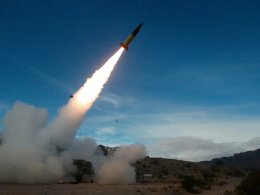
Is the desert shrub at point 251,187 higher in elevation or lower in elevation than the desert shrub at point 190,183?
lower

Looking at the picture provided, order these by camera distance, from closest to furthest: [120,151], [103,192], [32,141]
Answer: [103,192] → [32,141] → [120,151]

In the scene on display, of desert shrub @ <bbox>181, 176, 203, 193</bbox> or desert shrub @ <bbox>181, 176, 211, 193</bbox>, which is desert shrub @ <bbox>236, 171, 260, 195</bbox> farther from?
desert shrub @ <bbox>181, 176, 203, 193</bbox>

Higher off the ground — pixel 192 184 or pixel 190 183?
pixel 190 183

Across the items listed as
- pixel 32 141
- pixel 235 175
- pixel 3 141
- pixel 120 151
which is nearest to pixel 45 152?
pixel 32 141

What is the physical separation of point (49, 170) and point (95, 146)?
9074 millimetres

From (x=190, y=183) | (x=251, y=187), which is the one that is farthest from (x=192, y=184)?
(x=251, y=187)

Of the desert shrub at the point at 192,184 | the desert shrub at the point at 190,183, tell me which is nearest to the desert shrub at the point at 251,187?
the desert shrub at the point at 192,184

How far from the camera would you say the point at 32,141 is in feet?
153

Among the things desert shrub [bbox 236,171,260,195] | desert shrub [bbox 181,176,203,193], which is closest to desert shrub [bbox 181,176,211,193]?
desert shrub [bbox 181,176,203,193]

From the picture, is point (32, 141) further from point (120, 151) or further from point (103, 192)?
point (103, 192)

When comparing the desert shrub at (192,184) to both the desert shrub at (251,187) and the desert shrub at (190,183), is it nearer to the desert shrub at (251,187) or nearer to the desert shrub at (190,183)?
the desert shrub at (190,183)

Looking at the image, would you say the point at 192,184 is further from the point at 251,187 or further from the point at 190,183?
the point at 251,187

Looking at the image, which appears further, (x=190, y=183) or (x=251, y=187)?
(x=190, y=183)

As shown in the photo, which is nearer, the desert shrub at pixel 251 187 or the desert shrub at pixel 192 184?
the desert shrub at pixel 251 187
